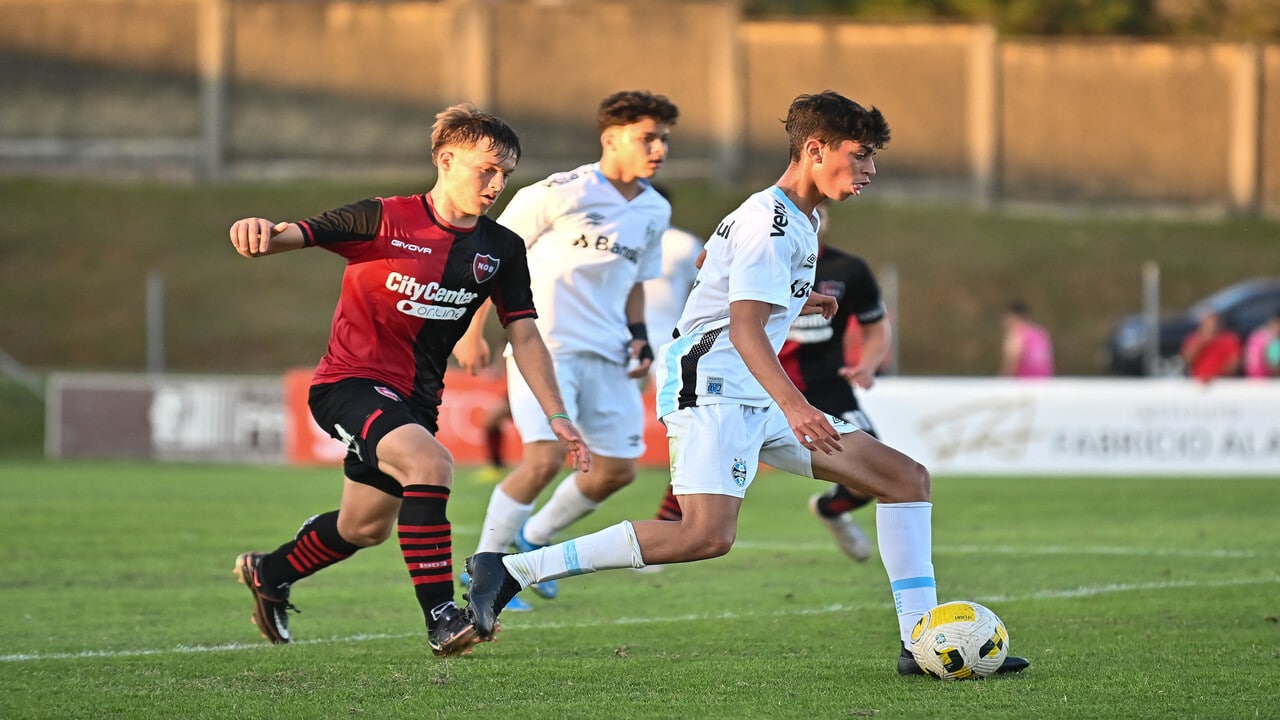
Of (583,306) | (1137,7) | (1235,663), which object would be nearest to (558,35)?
(1137,7)

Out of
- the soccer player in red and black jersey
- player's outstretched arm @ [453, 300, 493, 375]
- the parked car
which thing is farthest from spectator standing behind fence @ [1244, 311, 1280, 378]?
the soccer player in red and black jersey

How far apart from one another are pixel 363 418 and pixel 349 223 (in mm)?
716

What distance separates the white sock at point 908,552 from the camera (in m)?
5.76

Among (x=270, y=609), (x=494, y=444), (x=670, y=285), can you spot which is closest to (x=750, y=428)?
(x=270, y=609)

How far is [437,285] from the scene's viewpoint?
613 cm

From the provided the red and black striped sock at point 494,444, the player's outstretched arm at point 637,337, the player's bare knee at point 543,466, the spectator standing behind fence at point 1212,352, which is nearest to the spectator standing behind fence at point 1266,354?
the spectator standing behind fence at point 1212,352

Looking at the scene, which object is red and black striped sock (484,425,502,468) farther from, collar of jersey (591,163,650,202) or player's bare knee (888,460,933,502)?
player's bare knee (888,460,933,502)

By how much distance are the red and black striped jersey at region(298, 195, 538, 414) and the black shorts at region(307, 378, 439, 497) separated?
5cm

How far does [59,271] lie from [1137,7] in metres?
29.4

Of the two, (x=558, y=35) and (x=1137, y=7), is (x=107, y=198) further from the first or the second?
(x=1137, y=7)

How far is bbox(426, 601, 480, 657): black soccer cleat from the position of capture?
5.77 meters

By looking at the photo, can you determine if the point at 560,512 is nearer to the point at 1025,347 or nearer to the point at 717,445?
the point at 717,445

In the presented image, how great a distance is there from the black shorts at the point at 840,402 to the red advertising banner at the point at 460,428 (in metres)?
9.00

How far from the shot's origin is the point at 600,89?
38000 mm
